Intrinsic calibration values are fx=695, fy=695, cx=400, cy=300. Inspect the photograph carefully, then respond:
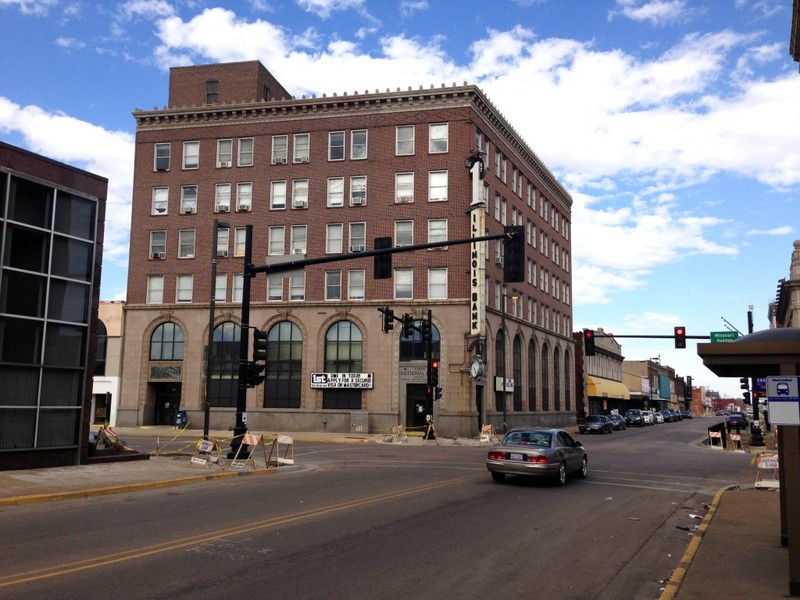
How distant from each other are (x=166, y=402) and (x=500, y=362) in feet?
81.2

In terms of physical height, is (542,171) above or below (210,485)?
above

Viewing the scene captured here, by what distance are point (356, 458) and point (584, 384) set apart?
56651mm

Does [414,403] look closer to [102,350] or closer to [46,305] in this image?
[102,350]

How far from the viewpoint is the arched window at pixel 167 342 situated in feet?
165

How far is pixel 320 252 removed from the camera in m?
48.6

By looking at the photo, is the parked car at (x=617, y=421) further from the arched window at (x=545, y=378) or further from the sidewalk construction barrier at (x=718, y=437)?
the sidewalk construction barrier at (x=718, y=437)

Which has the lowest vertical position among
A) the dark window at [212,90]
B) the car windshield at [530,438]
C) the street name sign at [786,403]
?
the car windshield at [530,438]

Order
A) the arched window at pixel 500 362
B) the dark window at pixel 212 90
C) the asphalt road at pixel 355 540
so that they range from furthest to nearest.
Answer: the dark window at pixel 212 90 < the arched window at pixel 500 362 < the asphalt road at pixel 355 540

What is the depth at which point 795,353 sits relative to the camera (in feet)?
26.3

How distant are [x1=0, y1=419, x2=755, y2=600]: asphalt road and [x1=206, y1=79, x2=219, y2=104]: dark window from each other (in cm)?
4287

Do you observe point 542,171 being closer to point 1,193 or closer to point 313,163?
point 313,163

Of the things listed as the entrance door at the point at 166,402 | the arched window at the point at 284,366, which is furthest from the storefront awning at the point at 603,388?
the entrance door at the point at 166,402

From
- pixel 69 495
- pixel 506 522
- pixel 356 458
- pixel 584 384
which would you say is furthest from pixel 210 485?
pixel 584 384

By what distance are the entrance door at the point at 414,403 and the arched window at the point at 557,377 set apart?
2332cm
